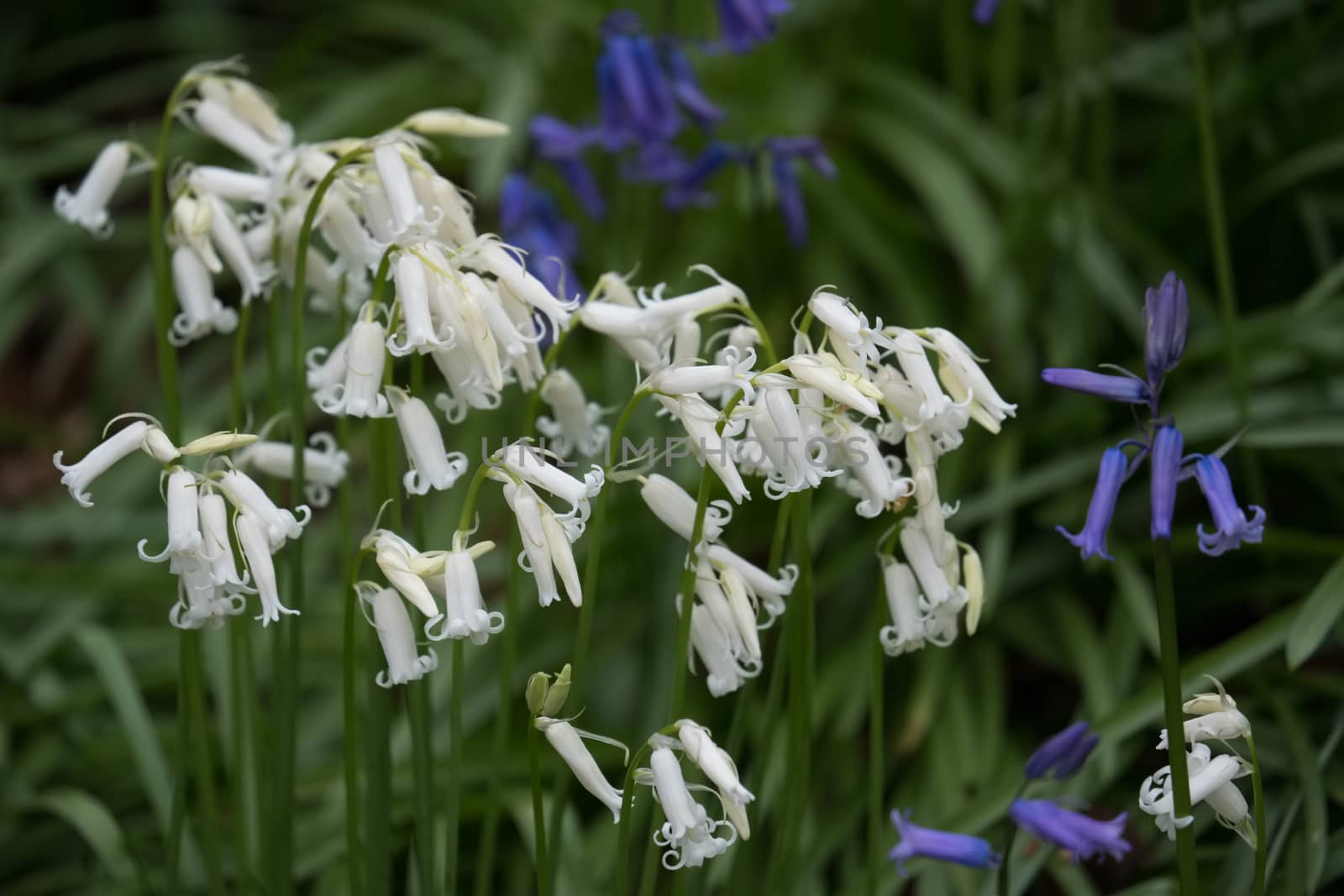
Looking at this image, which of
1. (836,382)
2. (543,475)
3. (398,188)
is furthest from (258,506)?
(836,382)

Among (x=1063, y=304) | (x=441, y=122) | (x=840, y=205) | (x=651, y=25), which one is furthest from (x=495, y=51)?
(x=441, y=122)

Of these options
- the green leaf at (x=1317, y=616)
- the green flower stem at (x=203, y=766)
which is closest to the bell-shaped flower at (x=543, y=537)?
the green flower stem at (x=203, y=766)

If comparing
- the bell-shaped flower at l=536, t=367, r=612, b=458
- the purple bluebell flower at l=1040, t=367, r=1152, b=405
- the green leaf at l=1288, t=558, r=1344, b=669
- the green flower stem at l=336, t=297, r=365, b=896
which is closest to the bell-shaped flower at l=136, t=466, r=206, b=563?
the green flower stem at l=336, t=297, r=365, b=896

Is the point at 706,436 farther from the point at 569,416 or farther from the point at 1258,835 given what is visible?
the point at 1258,835

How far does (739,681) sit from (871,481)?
1.29ft

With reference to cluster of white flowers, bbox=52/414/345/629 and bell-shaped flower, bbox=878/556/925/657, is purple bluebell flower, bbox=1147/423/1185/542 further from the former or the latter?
cluster of white flowers, bbox=52/414/345/629

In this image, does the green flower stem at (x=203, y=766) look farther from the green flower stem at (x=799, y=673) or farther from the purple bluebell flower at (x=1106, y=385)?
the purple bluebell flower at (x=1106, y=385)

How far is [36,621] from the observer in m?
4.33

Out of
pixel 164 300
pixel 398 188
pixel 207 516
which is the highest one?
pixel 398 188

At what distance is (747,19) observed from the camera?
3.59 m

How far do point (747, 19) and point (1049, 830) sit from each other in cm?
253

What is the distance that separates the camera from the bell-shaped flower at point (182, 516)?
177cm

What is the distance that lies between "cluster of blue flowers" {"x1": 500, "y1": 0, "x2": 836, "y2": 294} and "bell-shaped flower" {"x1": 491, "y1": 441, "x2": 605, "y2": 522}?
1.86 metres

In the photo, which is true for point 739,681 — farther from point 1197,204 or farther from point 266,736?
point 1197,204
